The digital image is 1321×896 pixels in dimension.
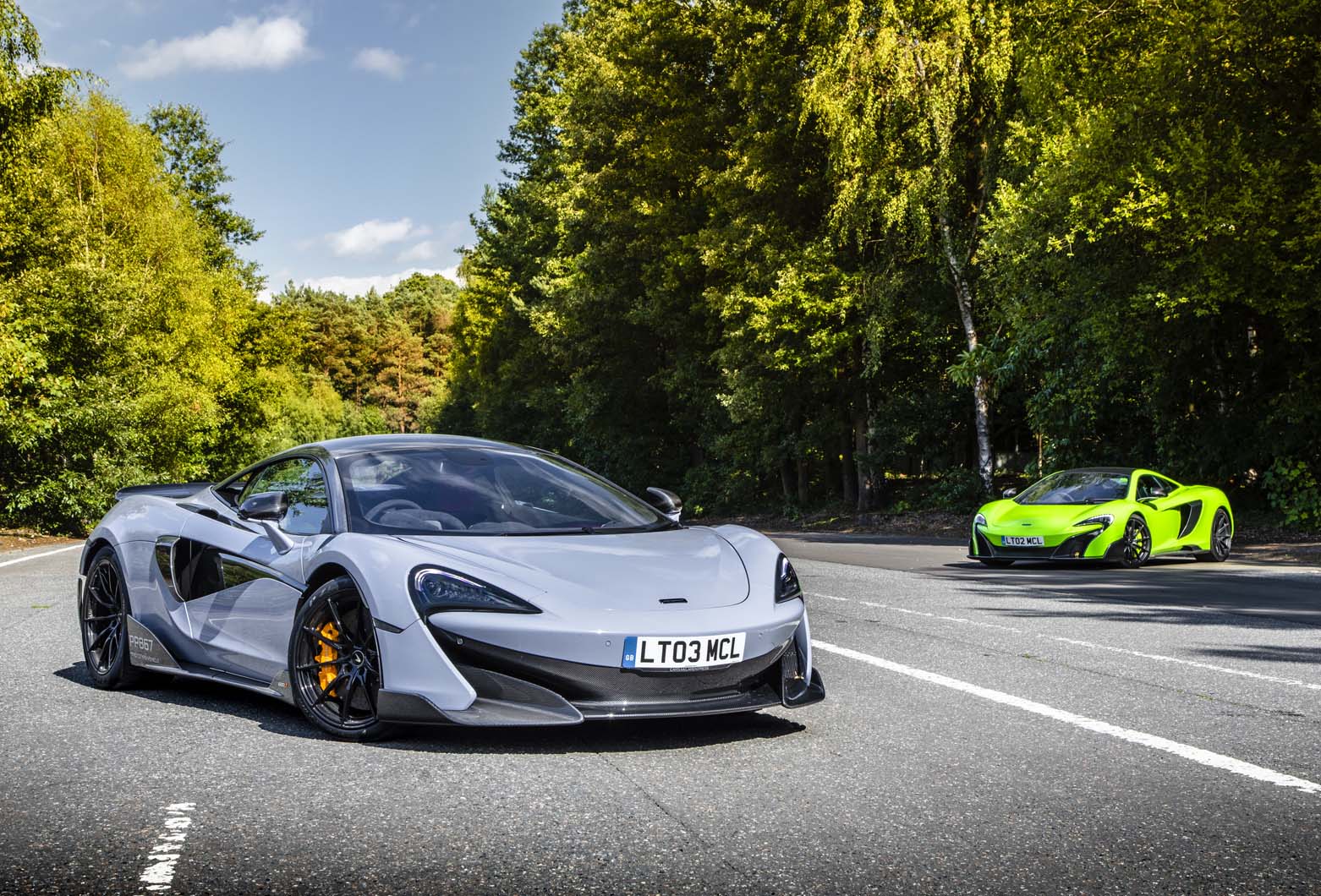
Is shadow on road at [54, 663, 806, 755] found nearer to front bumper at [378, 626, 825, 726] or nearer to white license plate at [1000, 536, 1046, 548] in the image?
front bumper at [378, 626, 825, 726]

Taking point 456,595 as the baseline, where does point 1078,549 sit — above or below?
below

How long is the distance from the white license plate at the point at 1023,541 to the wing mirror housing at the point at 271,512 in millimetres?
11252

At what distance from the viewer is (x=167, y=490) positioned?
6.87 meters

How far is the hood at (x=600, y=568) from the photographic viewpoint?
189 inches

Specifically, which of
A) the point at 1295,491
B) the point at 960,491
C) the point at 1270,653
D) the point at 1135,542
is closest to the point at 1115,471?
the point at 1135,542

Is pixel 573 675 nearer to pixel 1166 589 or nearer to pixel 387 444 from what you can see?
pixel 387 444

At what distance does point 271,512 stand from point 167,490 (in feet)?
5.46

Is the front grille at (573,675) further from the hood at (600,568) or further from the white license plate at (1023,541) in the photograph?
the white license plate at (1023,541)

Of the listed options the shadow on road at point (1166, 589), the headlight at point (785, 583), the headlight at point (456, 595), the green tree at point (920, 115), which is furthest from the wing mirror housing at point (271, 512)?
the green tree at point (920, 115)

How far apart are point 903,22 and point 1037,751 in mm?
24222

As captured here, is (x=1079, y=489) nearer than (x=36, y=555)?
Yes

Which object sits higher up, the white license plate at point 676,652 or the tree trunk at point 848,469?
the tree trunk at point 848,469

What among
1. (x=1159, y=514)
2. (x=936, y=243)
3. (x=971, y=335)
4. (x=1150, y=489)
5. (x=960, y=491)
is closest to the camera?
(x=1159, y=514)

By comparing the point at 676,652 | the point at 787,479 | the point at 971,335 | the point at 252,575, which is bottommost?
the point at 676,652
